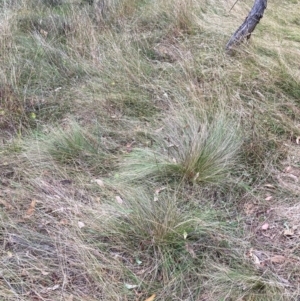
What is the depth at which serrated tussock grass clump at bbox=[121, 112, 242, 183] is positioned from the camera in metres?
2.56

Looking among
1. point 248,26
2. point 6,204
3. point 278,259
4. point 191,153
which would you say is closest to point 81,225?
point 6,204

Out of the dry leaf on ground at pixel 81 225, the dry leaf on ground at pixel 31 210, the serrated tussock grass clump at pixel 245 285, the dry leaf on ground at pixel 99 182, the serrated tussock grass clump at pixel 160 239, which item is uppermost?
the serrated tussock grass clump at pixel 245 285

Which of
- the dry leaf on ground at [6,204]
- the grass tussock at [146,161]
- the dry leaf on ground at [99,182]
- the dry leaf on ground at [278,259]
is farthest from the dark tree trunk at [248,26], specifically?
the dry leaf on ground at [6,204]

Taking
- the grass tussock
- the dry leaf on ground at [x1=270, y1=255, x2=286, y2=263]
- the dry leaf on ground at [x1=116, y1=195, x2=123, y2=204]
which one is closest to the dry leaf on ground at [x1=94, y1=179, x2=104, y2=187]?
the grass tussock

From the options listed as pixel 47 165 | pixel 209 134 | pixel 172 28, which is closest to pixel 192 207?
pixel 209 134

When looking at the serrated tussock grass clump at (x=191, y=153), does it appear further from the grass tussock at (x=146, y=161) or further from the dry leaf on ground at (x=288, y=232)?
the dry leaf on ground at (x=288, y=232)

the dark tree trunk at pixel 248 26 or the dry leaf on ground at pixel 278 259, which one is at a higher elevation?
the dark tree trunk at pixel 248 26

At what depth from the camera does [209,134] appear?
284 cm

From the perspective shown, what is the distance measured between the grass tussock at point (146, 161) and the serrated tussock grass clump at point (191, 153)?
1 centimetres

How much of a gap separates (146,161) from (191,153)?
322mm

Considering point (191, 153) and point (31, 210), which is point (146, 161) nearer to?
point (191, 153)

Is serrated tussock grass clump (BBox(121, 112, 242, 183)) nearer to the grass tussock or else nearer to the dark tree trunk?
A: the grass tussock

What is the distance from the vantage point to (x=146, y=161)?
2684 mm

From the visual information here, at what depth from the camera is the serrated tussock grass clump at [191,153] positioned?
2.56 metres
